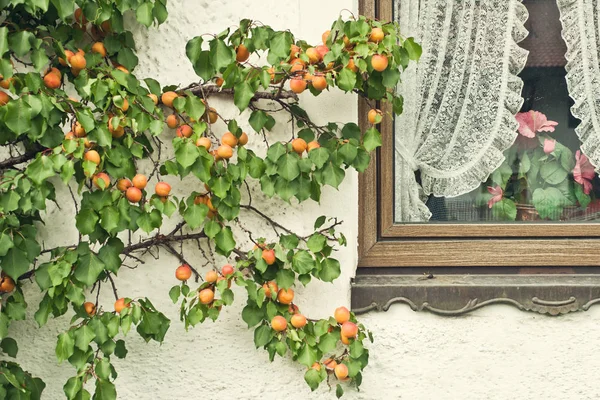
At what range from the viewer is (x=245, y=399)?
9.28 feet

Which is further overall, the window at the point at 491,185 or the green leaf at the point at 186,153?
the window at the point at 491,185

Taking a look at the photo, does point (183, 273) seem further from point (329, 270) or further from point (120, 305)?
point (329, 270)

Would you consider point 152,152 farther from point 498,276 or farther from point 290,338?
point 498,276

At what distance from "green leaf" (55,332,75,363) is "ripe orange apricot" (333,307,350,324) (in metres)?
0.84

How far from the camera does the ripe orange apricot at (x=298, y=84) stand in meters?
2.61

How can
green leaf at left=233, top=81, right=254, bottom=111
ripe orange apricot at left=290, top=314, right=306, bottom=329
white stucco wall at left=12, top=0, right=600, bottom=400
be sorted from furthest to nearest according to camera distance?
white stucco wall at left=12, top=0, right=600, bottom=400 < ripe orange apricot at left=290, top=314, right=306, bottom=329 < green leaf at left=233, top=81, right=254, bottom=111

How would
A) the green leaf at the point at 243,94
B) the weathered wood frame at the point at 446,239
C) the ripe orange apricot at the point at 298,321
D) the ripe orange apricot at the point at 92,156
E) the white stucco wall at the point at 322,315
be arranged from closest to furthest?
the ripe orange apricot at the point at 92,156 → the green leaf at the point at 243,94 → the ripe orange apricot at the point at 298,321 → the white stucco wall at the point at 322,315 → the weathered wood frame at the point at 446,239

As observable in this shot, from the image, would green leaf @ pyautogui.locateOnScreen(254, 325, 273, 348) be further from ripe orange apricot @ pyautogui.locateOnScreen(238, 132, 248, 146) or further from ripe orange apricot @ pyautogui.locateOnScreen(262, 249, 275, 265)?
ripe orange apricot @ pyautogui.locateOnScreen(238, 132, 248, 146)

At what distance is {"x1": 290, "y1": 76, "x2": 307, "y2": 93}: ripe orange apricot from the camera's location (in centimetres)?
261

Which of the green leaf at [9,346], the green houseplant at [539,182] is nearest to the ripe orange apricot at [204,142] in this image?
the green leaf at [9,346]

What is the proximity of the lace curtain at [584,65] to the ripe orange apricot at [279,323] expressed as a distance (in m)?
1.22

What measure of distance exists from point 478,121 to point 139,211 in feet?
4.03

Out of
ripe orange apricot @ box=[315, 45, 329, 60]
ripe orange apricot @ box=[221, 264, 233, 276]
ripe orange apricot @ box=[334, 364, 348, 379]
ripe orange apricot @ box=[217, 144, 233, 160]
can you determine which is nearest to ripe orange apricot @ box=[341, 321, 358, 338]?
ripe orange apricot @ box=[334, 364, 348, 379]

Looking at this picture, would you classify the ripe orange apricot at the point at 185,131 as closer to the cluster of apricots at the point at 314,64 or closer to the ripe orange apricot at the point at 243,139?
the ripe orange apricot at the point at 243,139
